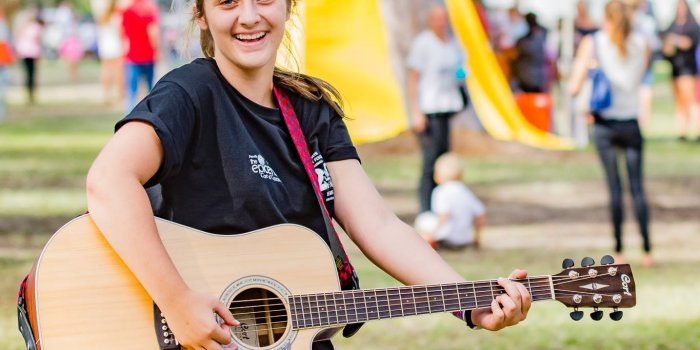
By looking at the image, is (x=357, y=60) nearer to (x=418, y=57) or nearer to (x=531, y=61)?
(x=418, y=57)

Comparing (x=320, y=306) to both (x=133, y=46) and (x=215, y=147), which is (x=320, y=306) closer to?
(x=215, y=147)

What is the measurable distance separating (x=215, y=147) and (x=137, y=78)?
1599 centimetres

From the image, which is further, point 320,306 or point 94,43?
point 94,43

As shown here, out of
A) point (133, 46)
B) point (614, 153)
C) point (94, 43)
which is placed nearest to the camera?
point (614, 153)

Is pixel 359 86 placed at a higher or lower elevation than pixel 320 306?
lower

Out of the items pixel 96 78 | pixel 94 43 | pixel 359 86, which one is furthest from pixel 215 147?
pixel 94 43

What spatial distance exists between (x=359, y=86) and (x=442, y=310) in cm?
1178

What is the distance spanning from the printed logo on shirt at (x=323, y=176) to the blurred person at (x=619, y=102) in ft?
20.1

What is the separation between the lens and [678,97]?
19688 mm

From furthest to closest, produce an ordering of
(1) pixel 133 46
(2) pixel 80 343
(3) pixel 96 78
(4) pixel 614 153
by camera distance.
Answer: (3) pixel 96 78, (1) pixel 133 46, (4) pixel 614 153, (2) pixel 80 343

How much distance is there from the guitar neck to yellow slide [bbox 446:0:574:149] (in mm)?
12934

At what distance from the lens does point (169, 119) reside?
3264 millimetres

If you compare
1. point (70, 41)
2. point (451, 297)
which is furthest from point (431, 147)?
point (70, 41)

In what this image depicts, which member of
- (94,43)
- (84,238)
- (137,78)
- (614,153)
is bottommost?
(94,43)
